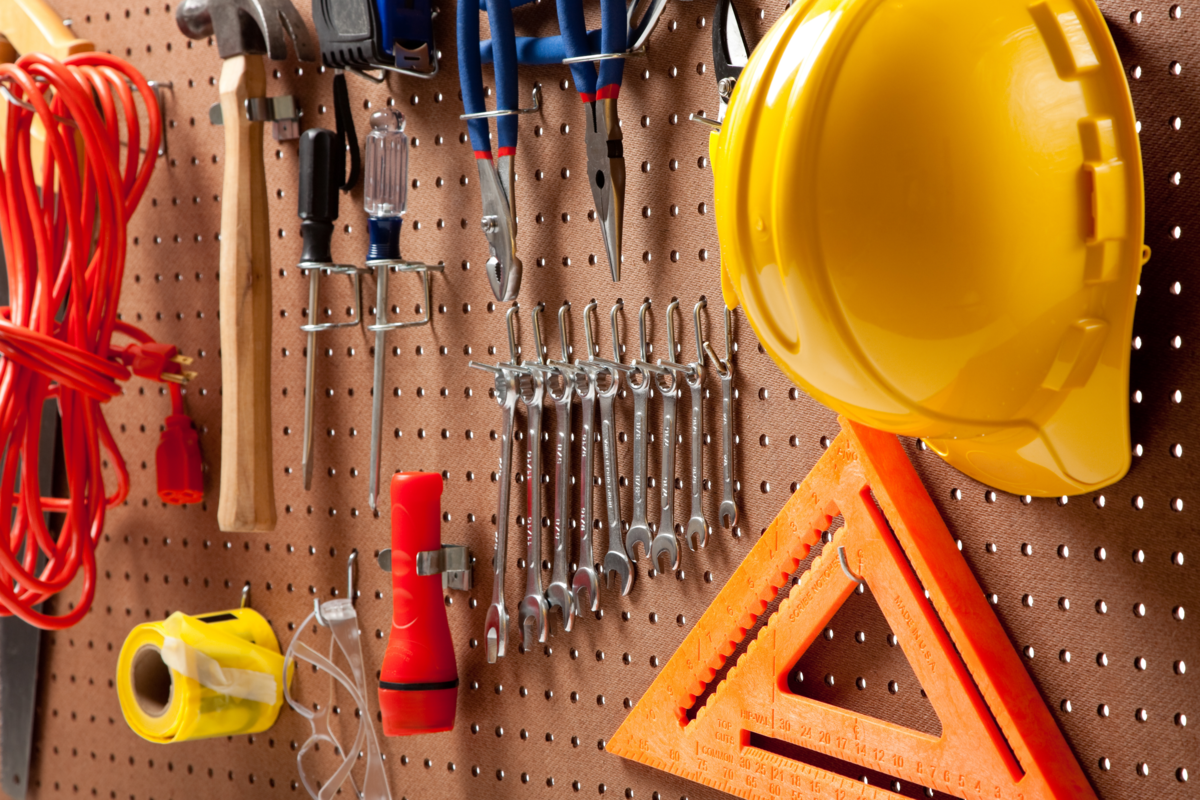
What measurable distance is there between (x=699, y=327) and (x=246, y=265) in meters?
0.51

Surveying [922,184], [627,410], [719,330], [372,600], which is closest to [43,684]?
[372,600]

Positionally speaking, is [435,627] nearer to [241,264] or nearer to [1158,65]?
[241,264]

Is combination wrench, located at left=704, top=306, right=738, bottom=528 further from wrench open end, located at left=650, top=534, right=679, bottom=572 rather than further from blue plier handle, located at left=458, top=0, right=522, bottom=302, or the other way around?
blue plier handle, located at left=458, top=0, right=522, bottom=302

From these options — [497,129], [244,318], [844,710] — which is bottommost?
[844,710]

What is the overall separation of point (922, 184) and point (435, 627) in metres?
0.65

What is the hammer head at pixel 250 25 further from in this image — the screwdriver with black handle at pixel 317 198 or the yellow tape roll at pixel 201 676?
the yellow tape roll at pixel 201 676

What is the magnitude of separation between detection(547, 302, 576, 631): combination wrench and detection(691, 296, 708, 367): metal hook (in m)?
0.13

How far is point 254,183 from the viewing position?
42.4 inches

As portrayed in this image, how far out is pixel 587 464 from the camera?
0.91 metres

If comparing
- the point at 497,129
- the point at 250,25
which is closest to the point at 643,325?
the point at 497,129

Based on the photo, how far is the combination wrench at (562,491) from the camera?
36.6 inches

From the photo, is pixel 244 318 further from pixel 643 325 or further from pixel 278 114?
pixel 643 325

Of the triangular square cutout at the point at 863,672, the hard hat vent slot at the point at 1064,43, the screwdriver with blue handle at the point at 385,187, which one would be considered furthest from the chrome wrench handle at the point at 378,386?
the hard hat vent slot at the point at 1064,43

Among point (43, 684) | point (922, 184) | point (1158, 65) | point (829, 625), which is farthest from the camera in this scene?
point (43, 684)
